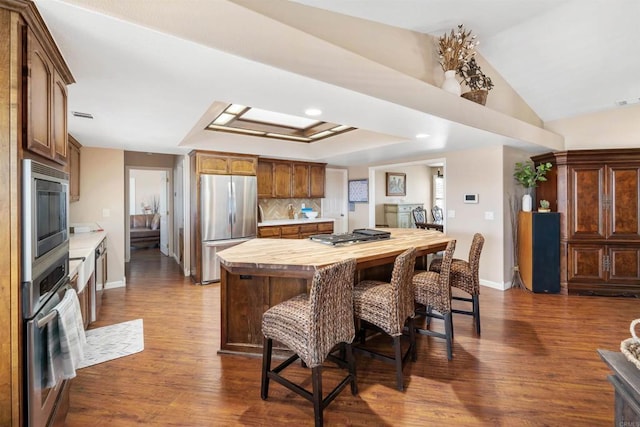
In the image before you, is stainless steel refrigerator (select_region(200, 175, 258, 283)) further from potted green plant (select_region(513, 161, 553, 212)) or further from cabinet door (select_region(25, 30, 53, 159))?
potted green plant (select_region(513, 161, 553, 212))

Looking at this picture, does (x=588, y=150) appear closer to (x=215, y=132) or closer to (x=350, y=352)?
(x=350, y=352)

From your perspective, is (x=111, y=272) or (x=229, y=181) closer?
(x=111, y=272)

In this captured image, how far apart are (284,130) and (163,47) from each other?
11.3 feet

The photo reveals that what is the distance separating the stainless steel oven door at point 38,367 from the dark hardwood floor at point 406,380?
2.05 ft

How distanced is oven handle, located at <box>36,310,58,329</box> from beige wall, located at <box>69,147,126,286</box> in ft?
12.3

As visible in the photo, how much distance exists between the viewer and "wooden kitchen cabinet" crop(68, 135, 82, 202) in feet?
12.2

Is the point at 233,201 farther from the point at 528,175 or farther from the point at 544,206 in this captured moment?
the point at 544,206

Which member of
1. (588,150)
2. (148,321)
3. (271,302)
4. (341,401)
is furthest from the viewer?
(588,150)

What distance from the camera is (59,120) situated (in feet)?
5.89

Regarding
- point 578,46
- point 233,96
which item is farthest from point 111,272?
point 578,46

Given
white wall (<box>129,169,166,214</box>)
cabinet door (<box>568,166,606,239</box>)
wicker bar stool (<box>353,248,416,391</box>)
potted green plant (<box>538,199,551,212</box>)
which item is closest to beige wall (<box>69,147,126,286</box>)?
wicker bar stool (<box>353,248,416,391</box>)

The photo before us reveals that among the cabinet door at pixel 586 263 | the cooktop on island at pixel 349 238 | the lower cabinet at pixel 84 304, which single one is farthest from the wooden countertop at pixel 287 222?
the cabinet door at pixel 586 263

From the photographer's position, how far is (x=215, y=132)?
4.67 metres

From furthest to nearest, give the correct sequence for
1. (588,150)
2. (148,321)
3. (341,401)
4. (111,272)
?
(111,272) < (588,150) < (148,321) < (341,401)
